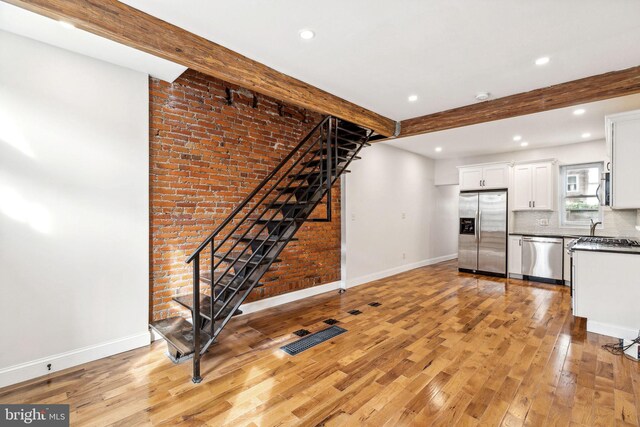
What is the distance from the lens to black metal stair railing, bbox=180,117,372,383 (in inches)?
105

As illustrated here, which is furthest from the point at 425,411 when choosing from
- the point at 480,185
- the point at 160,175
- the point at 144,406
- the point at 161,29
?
the point at 480,185

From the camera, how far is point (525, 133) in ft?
17.0

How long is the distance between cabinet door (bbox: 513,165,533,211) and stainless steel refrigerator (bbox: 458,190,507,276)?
0.77ft

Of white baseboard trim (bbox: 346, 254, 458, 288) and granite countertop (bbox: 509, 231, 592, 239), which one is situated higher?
granite countertop (bbox: 509, 231, 592, 239)

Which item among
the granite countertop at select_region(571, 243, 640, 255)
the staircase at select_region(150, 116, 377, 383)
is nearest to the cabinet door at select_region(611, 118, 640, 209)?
the granite countertop at select_region(571, 243, 640, 255)

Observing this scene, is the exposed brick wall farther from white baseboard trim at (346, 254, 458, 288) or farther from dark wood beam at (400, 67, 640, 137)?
dark wood beam at (400, 67, 640, 137)

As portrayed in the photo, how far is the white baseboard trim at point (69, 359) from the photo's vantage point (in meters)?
2.40

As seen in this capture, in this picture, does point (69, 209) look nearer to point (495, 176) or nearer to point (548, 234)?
point (495, 176)

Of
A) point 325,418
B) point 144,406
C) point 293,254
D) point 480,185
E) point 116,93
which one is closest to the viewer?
point 325,418

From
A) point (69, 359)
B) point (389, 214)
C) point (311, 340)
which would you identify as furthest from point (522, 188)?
point (69, 359)

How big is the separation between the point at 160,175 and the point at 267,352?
2.19 meters

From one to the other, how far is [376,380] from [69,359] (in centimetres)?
271

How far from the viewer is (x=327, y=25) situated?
2.45m

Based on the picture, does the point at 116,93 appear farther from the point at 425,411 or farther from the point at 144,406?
the point at 425,411
